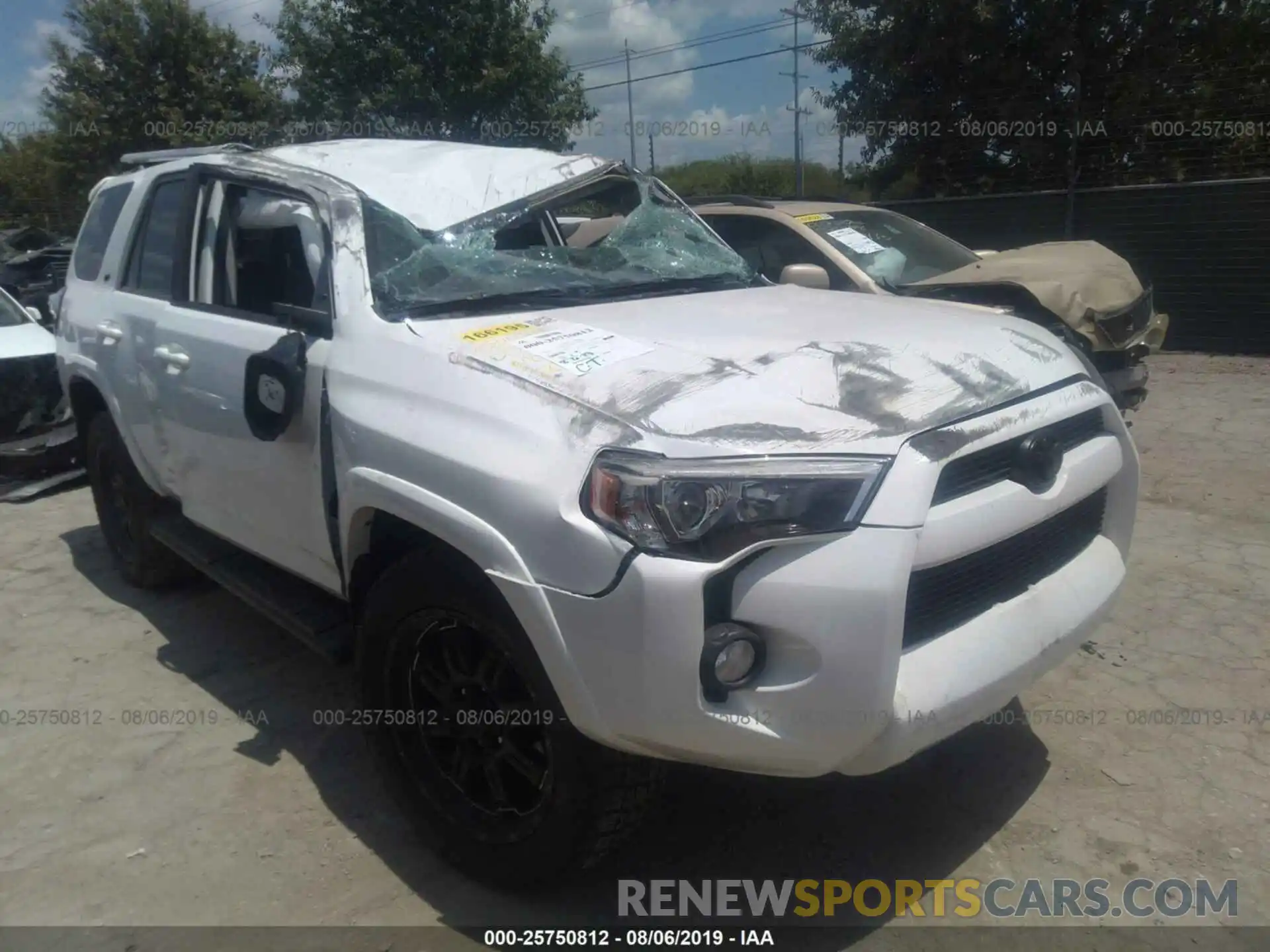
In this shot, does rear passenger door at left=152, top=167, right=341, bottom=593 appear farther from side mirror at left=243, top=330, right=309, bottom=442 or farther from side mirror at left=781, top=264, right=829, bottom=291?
side mirror at left=781, top=264, right=829, bottom=291

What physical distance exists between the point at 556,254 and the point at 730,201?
4.03 m

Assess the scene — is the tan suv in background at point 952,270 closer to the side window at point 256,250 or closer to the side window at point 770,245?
the side window at point 770,245

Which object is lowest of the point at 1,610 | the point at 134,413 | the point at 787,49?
the point at 1,610

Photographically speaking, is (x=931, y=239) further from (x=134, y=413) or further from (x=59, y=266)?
(x=59, y=266)

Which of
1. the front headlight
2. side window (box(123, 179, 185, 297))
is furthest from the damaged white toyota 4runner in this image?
side window (box(123, 179, 185, 297))

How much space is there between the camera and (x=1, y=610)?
16.4 ft

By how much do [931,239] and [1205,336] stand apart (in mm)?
4961

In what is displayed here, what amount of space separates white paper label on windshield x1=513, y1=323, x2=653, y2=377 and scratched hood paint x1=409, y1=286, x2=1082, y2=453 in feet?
0.04

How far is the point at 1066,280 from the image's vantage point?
19.3 feet

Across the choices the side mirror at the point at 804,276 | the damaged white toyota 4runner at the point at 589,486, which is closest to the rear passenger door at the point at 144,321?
the damaged white toyota 4runner at the point at 589,486

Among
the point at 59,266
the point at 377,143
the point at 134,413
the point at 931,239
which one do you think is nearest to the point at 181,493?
the point at 134,413

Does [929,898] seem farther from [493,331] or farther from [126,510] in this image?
[126,510]

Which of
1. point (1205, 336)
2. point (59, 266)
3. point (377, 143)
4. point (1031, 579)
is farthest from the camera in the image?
point (59, 266)

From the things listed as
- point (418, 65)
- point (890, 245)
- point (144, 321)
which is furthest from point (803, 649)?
point (418, 65)
